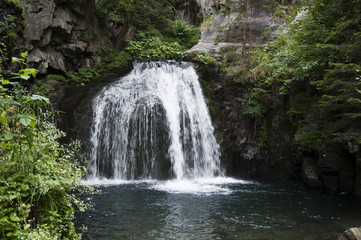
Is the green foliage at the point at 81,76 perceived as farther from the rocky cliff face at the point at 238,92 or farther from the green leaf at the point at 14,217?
the green leaf at the point at 14,217

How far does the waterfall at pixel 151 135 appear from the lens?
11086 mm

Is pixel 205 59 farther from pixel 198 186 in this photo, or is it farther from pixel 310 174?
pixel 310 174

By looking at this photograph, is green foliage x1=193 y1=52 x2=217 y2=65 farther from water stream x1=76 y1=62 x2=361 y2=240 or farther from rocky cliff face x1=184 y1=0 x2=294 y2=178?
water stream x1=76 y1=62 x2=361 y2=240

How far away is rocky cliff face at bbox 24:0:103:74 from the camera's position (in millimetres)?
12227

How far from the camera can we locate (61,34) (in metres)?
13.9

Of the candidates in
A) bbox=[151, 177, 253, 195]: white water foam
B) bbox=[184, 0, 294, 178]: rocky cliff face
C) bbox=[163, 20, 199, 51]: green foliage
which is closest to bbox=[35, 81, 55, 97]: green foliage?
bbox=[151, 177, 253, 195]: white water foam

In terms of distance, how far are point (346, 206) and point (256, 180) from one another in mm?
4557

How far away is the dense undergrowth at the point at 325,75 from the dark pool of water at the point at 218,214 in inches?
76.6

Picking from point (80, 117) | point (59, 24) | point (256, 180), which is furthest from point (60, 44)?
point (256, 180)

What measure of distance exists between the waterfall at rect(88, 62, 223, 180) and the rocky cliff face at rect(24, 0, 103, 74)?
3.22 m

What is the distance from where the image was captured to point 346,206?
7.33 meters

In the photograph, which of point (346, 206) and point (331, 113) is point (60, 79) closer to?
point (331, 113)

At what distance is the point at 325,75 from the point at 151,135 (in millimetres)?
7189

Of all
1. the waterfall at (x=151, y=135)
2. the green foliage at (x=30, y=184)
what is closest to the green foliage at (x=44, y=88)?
the waterfall at (x=151, y=135)
